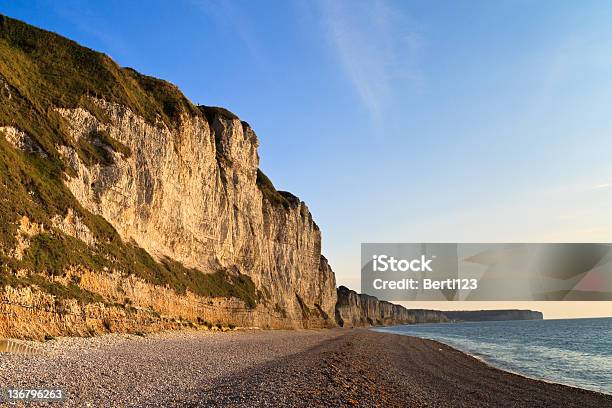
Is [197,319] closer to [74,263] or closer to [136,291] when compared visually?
[136,291]

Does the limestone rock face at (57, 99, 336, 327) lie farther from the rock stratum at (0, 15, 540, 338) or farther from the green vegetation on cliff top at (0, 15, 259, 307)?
the green vegetation on cliff top at (0, 15, 259, 307)

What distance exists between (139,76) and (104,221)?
28.6 meters

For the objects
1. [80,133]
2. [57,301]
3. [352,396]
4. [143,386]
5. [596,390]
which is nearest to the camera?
[143,386]

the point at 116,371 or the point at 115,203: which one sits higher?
the point at 115,203

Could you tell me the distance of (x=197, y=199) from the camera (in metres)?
56.6

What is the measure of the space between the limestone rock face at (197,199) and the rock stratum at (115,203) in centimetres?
17

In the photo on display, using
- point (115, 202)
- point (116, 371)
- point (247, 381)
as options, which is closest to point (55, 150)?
point (115, 202)

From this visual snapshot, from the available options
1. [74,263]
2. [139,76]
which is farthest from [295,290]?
[74,263]

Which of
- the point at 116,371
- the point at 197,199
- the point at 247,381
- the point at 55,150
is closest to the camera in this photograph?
the point at 116,371

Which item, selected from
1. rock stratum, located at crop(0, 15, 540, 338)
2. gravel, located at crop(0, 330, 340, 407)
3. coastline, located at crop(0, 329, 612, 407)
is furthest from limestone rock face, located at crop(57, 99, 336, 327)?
gravel, located at crop(0, 330, 340, 407)

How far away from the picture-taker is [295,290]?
92562 mm

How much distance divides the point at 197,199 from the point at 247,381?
4384cm

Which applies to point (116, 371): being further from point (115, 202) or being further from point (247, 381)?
point (115, 202)

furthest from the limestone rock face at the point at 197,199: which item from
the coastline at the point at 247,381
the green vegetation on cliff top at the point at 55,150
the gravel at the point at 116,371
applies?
the gravel at the point at 116,371
